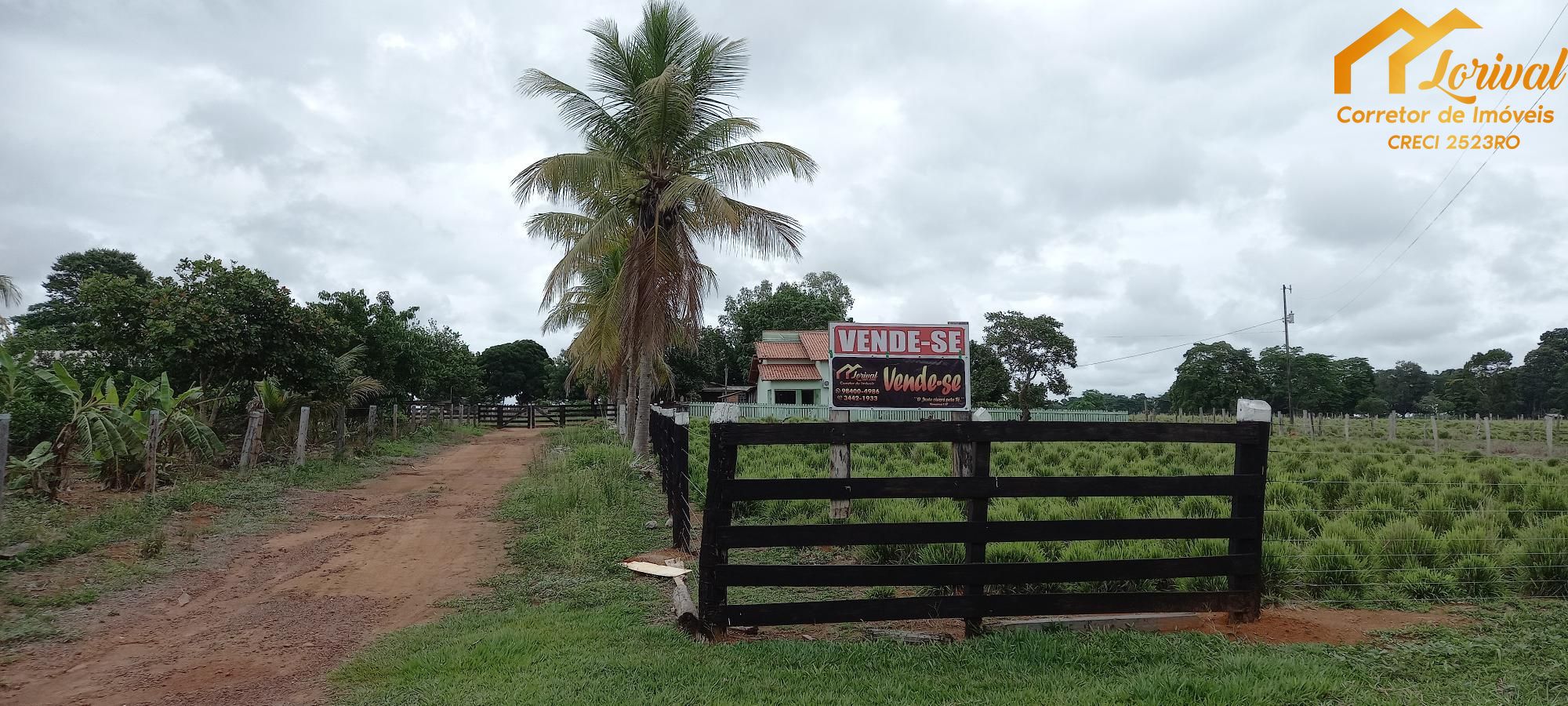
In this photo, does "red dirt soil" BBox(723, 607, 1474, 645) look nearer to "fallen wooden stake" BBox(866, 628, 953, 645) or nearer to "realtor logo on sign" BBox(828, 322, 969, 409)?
"fallen wooden stake" BBox(866, 628, 953, 645)

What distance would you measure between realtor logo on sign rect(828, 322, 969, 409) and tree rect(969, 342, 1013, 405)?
3561 centimetres

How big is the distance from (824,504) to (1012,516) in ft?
8.01

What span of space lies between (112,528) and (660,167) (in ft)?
30.5

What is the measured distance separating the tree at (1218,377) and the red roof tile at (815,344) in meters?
36.7

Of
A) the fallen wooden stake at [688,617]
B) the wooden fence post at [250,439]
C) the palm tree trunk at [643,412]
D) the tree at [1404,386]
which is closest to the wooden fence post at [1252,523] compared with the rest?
the fallen wooden stake at [688,617]

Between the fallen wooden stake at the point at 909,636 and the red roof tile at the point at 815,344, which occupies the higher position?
the red roof tile at the point at 815,344

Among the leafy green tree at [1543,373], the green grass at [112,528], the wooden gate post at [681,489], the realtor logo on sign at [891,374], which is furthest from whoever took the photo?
the leafy green tree at [1543,373]

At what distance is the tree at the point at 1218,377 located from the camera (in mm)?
62125

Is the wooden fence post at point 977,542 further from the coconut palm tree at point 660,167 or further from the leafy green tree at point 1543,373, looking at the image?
the leafy green tree at point 1543,373

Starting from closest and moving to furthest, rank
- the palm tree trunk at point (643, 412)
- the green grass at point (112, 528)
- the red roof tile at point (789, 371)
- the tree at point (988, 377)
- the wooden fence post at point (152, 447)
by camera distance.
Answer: the green grass at point (112, 528) < the wooden fence post at point (152, 447) < the palm tree trunk at point (643, 412) < the red roof tile at point (789, 371) < the tree at point (988, 377)

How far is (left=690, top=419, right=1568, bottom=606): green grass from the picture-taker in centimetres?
573

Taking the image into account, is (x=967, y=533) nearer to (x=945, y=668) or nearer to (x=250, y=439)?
(x=945, y=668)

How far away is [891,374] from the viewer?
13445 millimetres

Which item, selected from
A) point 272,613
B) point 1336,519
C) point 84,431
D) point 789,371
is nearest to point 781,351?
point 789,371
